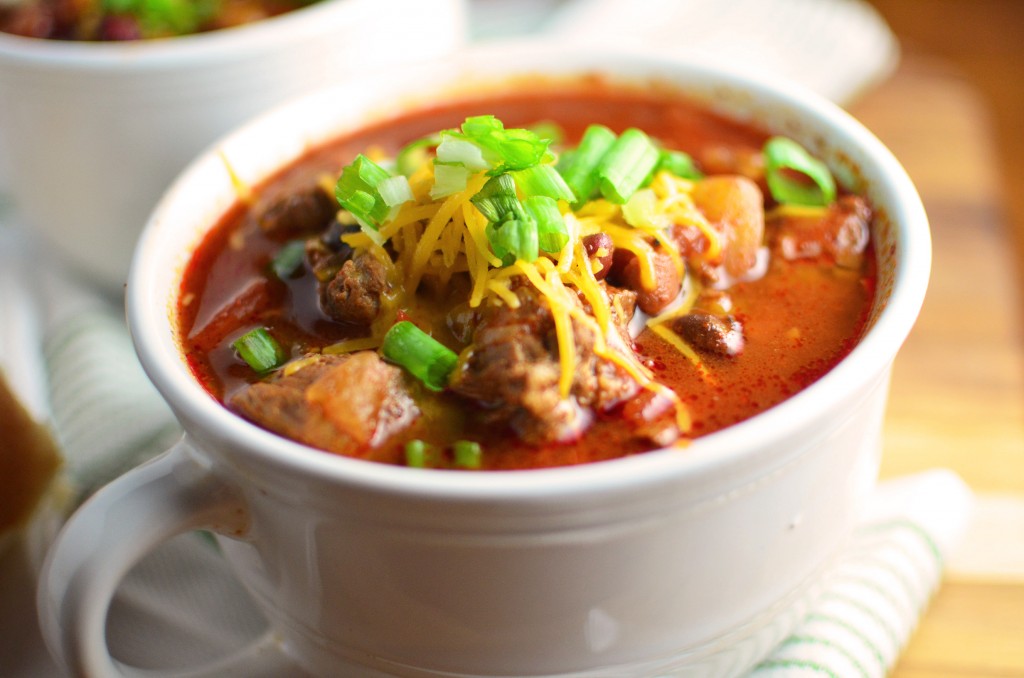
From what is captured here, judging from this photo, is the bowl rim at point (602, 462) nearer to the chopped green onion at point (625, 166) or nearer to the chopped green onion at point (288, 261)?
the chopped green onion at point (288, 261)

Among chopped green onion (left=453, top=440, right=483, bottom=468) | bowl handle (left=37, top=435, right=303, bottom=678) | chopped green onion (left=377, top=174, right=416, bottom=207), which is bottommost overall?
bowl handle (left=37, top=435, right=303, bottom=678)

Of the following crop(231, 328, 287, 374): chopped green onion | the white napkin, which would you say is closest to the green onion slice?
crop(231, 328, 287, 374): chopped green onion

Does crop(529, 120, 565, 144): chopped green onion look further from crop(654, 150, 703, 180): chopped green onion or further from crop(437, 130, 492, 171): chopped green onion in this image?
crop(437, 130, 492, 171): chopped green onion

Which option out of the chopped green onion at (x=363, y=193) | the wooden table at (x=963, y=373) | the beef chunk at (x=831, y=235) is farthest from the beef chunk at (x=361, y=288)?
the wooden table at (x=963, y=373)

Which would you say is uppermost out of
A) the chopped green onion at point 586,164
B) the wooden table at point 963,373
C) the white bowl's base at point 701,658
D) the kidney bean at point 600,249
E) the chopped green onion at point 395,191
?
the chopped green onion at point 395,191

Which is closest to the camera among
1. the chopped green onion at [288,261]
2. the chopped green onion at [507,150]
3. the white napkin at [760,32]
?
the chopped green onion at [507,150]

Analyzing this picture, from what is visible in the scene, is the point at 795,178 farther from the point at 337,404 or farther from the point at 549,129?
the point at 337,404
